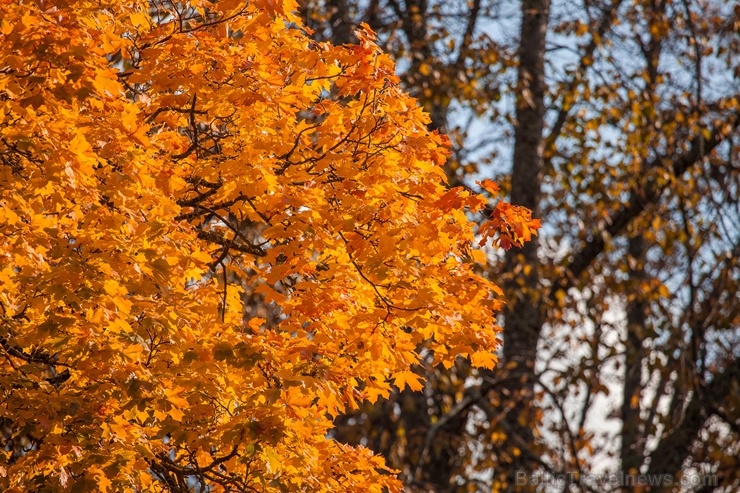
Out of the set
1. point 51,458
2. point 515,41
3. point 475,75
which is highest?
point 515,41

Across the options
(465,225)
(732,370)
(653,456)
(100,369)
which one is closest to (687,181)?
(732,370)

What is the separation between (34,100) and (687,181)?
9047 millimetres

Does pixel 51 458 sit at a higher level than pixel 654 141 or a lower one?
lower

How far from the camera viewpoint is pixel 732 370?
10.5 meters

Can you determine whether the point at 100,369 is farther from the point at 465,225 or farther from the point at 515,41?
the point at 515,41

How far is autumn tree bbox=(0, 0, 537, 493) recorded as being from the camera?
15.4 ft

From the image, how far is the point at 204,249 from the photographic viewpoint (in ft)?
20.3

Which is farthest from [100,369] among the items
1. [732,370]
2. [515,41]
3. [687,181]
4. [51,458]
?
[515,41]

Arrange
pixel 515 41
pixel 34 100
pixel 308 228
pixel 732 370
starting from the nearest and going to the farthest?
pixel 34 100 < pixel 308 228 < pixel 732 370 < pixel 515 41

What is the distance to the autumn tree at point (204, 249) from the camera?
469cm

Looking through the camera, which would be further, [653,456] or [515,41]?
[515,41]

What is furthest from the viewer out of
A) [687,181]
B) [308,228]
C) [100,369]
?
[687,181]

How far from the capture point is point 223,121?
18.6 feet

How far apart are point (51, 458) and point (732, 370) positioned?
7696mm
